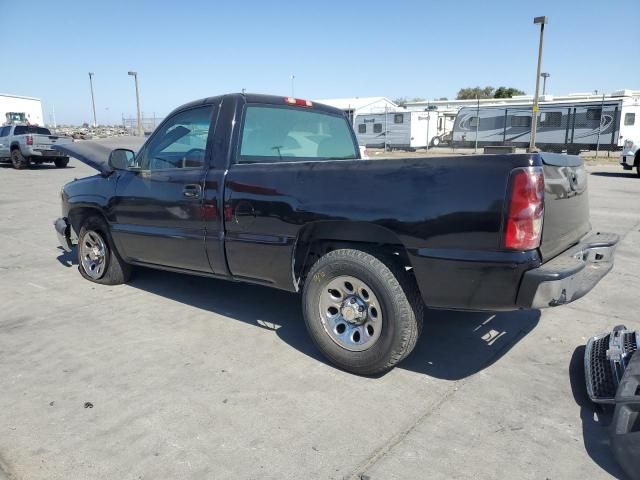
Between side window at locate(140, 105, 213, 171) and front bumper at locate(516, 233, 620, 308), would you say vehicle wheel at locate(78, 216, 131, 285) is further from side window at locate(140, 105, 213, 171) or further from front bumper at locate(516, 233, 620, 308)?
front bumper at locate(516, 233, 620, 308)

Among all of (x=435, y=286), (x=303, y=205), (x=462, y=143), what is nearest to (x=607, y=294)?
(x=435, y=286)

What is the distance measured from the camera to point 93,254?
559cm

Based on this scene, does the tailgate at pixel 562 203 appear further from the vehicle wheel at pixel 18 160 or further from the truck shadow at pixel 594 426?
the vehicle wheel at pixel 18 160

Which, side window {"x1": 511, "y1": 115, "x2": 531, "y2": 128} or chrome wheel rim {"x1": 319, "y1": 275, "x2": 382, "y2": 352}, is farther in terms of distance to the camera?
side window {"x1": 511, "y1": 115, "x2": 531, "y2": 128}

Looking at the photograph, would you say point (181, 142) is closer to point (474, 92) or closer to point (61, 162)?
point (61, 162)

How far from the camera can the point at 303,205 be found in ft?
11.5

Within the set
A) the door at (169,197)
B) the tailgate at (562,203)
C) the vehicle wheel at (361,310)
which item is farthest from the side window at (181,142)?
the tailgate at (562,203)

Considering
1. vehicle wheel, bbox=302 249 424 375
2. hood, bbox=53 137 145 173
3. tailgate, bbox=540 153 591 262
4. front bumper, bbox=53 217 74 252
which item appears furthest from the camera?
front bumper, bbox=53 217 74 252

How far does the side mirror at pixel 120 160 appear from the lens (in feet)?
15.7

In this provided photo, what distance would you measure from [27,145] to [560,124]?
2668 cm

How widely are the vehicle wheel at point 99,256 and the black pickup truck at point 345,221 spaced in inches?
13.1

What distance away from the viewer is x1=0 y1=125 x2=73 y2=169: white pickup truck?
2027 centimetres

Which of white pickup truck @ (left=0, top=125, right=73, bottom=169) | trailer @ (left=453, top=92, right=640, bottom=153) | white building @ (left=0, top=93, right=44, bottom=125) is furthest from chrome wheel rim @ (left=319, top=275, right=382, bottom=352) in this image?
white building @ (left=0, top=93, right=44, bottom=125)

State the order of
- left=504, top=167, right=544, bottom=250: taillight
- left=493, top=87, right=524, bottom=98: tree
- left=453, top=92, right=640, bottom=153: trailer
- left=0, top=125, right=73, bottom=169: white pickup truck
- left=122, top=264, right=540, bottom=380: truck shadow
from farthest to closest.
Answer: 1. left=493, top=87, right=524, bottom=98: tree
2. left=453, top=92, right=640, bottom=153: trailer
3. left=0, top=125, right=73, bottom=169: white pickup truck
4. left=122, top=264, right=540, bottom=380: truck shadow
5. left=504, top=167, right=544, bottom=250: taillight
